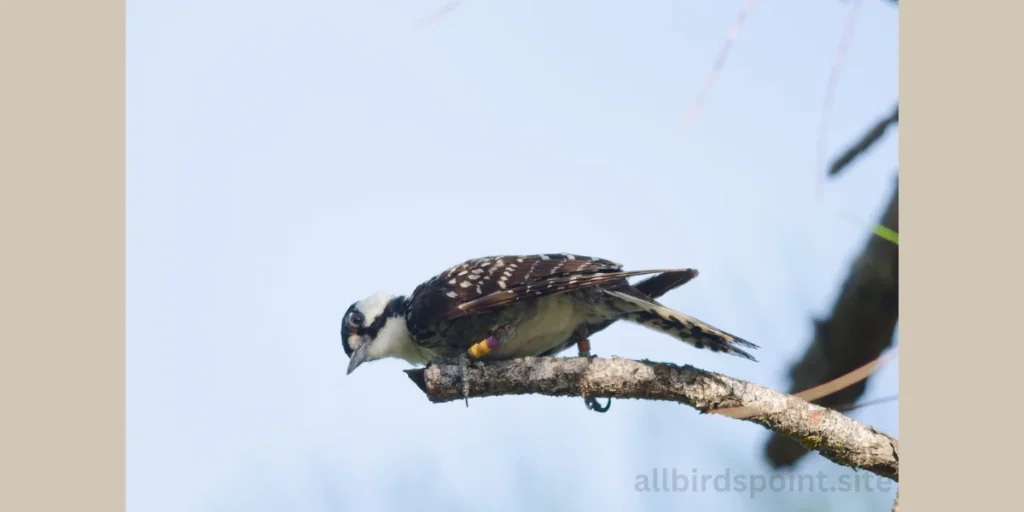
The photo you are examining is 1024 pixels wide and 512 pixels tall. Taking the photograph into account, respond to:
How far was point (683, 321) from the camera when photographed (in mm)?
2195

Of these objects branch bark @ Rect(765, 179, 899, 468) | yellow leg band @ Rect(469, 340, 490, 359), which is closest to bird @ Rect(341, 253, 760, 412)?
yellow leg band @ Rect(469, 340, 490, 359)

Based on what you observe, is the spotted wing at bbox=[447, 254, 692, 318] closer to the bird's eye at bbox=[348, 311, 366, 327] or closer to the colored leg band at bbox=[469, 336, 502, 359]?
the colored leg band at bbox=[469, 336, 502, 359]

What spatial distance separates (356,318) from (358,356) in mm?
132

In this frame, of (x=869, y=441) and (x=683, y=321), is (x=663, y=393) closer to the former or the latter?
(x=683, y=321)

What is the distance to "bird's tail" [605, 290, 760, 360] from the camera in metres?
2.12

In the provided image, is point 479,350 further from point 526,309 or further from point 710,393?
point 710,393

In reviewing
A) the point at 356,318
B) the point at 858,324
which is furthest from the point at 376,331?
the point at 858,324

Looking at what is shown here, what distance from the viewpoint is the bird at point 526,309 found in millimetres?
2340

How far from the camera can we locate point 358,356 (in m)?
2.72

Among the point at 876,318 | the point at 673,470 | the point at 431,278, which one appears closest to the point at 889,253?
the point at 876,318

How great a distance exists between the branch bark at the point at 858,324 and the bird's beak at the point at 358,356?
1.19 m

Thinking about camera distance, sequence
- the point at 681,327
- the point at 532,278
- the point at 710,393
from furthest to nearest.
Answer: the point at 532,278
the point at 681,327
the point at 710,393

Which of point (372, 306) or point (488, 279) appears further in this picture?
point (372, 306)

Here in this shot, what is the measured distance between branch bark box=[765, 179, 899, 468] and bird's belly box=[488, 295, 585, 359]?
623 millimetres
